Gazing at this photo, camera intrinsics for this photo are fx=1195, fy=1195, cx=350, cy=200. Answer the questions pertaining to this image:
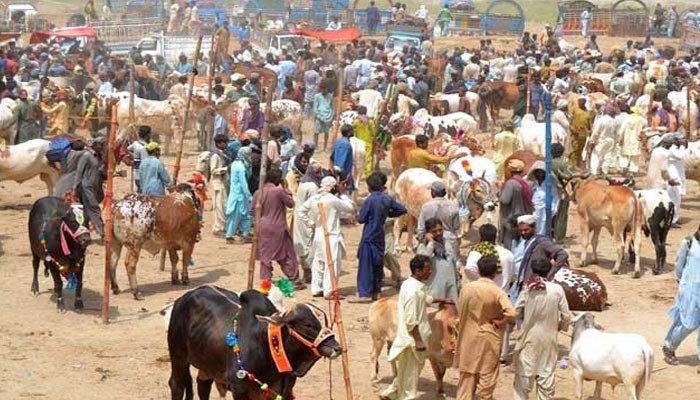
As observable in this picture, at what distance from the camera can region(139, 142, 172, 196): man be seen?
47.9 ft

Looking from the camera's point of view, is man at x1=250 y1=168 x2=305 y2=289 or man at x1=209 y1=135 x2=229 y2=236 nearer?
man at x1=250 y1=168 x2=305 y2=289

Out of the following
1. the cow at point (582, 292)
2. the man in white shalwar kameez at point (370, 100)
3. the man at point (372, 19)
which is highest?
the man at point (372, 19)

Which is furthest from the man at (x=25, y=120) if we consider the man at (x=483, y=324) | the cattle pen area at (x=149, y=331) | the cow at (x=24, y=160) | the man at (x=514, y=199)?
the man at (x=483, y=324)

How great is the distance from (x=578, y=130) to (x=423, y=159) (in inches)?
208

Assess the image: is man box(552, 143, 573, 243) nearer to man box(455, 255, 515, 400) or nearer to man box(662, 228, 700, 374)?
man box(662, 228, 700, 374)

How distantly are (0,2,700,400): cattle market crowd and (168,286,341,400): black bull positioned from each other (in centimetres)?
2

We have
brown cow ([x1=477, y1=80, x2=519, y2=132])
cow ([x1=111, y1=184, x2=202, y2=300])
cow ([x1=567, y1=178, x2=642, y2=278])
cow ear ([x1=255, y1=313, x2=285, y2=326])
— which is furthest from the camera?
brown cow ([x1=477, y1=80, x2=519, y2=132])

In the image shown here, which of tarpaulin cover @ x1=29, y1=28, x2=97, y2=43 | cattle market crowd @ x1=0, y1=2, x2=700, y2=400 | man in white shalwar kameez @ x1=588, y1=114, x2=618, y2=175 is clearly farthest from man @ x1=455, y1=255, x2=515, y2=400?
tarpaulin cover @ x1=29, y1=28, x2=97, y2=43

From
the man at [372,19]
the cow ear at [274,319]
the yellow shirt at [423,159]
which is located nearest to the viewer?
the cow ear at [274,319]

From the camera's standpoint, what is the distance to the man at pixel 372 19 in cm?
4444

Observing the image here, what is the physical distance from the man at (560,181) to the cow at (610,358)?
5407 millimetres

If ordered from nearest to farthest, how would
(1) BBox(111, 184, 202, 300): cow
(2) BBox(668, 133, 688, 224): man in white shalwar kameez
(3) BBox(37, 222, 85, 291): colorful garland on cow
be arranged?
(3) BBox(37, 222, 85, 291): colorful garland on cow
(1) BBox(111, 184, 202, 300): cow
(2) BBox(668, 133, 688, 224): man in white shalwar kameez

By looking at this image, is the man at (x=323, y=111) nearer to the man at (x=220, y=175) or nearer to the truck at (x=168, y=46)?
the man at (x=220, y=175)

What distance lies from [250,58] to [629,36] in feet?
54.5
